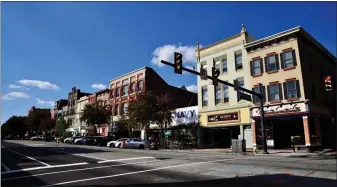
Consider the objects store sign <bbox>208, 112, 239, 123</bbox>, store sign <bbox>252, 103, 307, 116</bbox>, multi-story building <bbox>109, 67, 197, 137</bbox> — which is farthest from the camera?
multi-story building <bbox>109, 67, 197, 137</bbox>

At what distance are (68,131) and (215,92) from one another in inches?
2016

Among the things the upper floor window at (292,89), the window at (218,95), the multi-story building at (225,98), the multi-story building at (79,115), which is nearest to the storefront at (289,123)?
the upper floor window at (292,89)

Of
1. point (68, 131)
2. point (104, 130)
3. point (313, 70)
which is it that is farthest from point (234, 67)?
point (68, 131)

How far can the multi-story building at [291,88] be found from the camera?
27547mm

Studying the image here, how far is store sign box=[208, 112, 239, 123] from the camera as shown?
108 feet

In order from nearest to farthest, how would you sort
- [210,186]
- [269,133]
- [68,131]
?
[210,186], [269,133], [68,131]

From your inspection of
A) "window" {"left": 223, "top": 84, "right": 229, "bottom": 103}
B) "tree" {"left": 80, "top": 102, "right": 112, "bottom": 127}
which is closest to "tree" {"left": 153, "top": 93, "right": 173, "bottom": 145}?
"window" {"left": 223, "top": 84, "right": 229, "bottom": 103}

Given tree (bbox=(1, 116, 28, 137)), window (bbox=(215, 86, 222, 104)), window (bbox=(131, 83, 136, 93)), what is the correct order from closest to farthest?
window (bbox=(215, 86, 222, 104))
window (bbox=(131, 83, 136, 93))
tree (bbox=(1, 116, 28, 137))

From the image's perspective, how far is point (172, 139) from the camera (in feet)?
128

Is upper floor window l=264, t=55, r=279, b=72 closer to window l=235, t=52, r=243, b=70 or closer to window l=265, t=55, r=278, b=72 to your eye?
window l=265, t=55, r=278, b=72

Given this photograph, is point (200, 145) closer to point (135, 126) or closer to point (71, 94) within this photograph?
point (135, 126)

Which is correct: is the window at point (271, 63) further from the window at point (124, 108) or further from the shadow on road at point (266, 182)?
the window at point (124, 108)

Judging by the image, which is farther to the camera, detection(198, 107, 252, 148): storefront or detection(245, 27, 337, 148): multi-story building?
detection(198, 107, 252, 148): storefront

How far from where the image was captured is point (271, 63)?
30250mm
